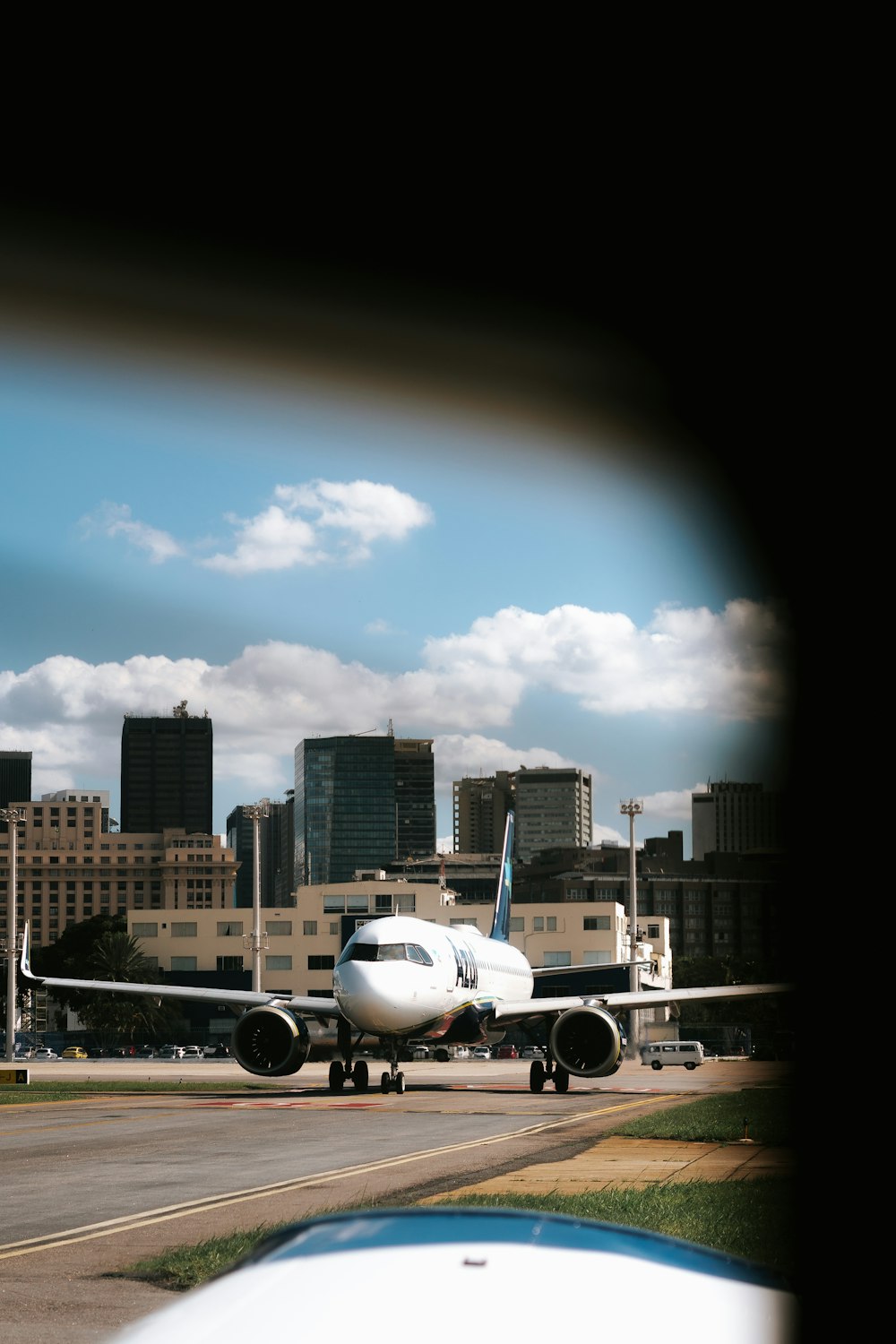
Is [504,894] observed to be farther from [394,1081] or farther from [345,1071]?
[394,1081]

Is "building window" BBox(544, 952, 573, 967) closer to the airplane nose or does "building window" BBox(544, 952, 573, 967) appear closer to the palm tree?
the palm tree

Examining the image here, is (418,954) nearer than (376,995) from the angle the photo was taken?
No

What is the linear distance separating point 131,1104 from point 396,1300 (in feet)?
84.1

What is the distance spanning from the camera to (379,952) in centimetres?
2703

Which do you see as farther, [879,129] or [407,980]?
[407,980]

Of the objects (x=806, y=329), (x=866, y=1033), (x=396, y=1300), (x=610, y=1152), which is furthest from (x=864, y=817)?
(x=610, y=1152)

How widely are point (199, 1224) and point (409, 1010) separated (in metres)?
17.4

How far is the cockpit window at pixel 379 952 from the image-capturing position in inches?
1063

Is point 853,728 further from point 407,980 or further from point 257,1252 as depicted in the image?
point 407,980

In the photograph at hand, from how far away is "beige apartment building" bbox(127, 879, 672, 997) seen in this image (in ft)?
347

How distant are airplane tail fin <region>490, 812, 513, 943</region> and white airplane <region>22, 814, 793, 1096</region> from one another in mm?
11019

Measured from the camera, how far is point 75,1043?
108m

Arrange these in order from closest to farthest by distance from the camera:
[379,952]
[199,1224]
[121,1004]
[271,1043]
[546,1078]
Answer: [199,1224], [379,952], [271,1043], [546,1078], [121,1004]

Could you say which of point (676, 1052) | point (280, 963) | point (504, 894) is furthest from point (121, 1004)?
point (504, 894)
